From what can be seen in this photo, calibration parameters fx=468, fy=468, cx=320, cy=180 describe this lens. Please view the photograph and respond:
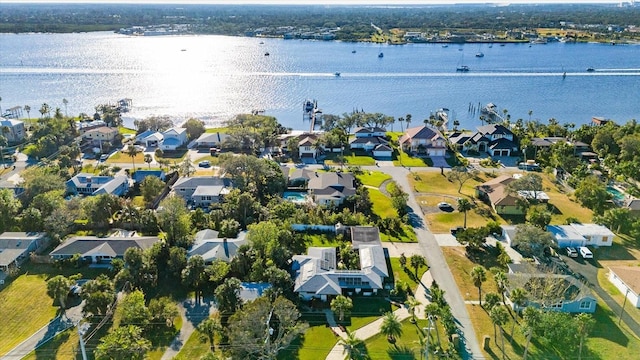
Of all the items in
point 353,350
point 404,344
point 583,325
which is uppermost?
point 583,325

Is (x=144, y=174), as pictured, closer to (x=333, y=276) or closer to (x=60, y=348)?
(x=60, y=348)

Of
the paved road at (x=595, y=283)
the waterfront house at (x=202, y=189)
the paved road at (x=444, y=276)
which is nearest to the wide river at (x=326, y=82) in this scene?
the waterfront house at (x=202, y=189)

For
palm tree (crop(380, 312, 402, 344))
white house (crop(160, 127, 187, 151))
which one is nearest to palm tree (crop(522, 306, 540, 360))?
palm tree (crop(380, 312, 402, 344))

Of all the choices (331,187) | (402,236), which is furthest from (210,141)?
(402,236)

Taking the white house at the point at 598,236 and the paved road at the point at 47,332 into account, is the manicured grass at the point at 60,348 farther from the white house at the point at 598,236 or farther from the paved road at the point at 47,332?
the white house at the point at 598,236

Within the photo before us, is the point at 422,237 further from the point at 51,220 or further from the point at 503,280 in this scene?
the point at 51,220
